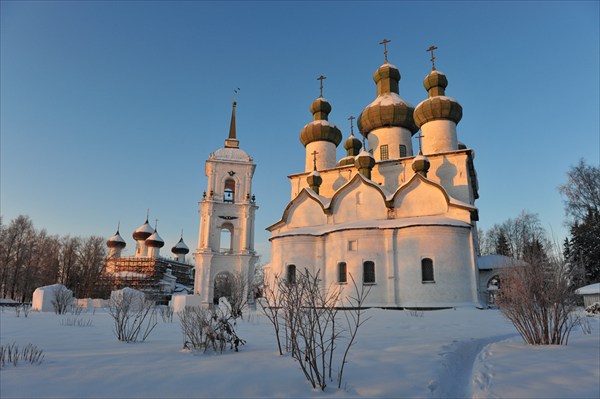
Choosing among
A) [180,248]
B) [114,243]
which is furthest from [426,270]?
[114,243]

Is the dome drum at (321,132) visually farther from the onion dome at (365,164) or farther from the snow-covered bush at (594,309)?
the snow-covered bush at (594,309)

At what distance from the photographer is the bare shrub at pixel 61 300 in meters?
18.3

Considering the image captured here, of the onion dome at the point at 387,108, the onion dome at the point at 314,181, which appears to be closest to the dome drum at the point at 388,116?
the onion dome at the point at 387,108

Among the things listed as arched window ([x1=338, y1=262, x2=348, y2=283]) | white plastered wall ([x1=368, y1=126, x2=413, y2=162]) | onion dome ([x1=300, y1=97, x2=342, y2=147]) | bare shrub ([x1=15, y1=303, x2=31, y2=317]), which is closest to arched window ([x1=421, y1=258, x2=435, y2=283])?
arched window ([x1=338, y1=262, x2=348, y2=283])

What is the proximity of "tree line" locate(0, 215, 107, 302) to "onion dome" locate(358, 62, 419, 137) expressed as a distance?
32447mm

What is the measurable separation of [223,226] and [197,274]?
4.25 metres

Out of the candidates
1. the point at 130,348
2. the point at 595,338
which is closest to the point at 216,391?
the point at 130,348

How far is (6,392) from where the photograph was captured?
3.79m

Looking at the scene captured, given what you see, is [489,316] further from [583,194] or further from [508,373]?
[583,194]

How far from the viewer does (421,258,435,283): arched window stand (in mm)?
18477

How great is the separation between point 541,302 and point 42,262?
152 feet

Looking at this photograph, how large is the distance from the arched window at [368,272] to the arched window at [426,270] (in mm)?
2342

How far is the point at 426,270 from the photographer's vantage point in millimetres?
18609

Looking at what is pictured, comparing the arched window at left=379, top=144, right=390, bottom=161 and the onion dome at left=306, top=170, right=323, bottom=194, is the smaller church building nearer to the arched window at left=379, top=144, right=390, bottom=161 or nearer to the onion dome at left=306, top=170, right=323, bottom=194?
the onion dome at left=306, top=170, right=323, bottom=194
